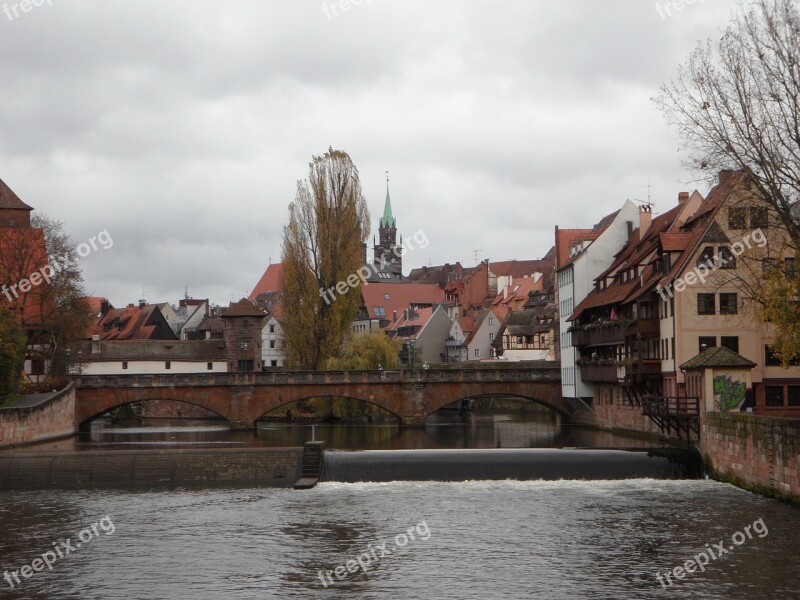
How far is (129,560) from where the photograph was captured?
97.2ft

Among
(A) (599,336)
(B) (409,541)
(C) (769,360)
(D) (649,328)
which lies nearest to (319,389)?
(A) (599,336)

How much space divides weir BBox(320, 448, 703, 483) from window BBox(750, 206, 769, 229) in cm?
1254

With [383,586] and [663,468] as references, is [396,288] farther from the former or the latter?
[383,586]

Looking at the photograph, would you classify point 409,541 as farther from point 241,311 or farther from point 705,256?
point 241,311

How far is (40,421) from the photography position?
66.8 m

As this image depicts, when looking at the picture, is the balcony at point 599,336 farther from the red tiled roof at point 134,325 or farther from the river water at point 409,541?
the red tiled roof at point 134,325

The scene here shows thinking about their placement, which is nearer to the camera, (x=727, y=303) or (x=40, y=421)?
(x=727, y=303)

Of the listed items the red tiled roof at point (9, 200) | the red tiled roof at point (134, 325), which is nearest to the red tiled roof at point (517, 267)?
the red tiled roof at point (134, 325)

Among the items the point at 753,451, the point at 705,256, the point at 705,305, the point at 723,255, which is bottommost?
the point at 753,451

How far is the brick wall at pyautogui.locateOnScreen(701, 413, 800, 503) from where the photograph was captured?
116ft

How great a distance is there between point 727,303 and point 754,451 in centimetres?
1766

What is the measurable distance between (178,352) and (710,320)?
199 feet

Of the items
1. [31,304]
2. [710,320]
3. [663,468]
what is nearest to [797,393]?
[710,320]

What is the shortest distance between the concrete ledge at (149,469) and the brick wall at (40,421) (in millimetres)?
14510
